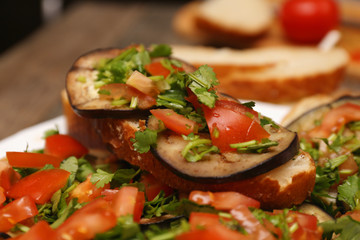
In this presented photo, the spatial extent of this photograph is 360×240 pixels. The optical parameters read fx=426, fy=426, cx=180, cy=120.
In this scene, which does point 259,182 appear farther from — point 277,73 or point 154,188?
point 277,73

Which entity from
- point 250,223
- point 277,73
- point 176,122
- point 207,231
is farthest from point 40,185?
point 277,73

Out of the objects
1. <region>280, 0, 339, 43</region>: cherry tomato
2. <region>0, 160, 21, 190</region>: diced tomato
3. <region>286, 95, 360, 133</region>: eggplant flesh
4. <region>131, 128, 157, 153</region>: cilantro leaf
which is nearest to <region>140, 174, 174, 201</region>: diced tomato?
<region>131, 128, 157, 153</region>: cilantro leaf

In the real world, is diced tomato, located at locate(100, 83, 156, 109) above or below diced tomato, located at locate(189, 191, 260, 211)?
above

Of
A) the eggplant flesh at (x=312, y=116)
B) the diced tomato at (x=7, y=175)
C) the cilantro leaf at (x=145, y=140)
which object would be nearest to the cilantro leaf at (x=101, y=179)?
the cilantro leaf at (x=145, y=140)

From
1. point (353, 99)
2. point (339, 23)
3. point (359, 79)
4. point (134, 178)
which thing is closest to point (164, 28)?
point (339, 23)

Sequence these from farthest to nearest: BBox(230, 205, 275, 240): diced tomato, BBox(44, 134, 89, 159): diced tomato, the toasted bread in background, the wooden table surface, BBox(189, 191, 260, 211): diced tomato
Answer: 1. the wooden table surface
2. the toasted bread in background
3. BBox(44, 134, 89, 159): diced tomato
4. BBox(189, 191, 260, 211): diced tomato
5. BBox(230, 205, 275, 240): diced tomato

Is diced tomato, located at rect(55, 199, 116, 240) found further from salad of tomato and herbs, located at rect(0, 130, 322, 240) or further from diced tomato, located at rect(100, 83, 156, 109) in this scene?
diced tomato, located at rect(100, 83, 156, 109)
